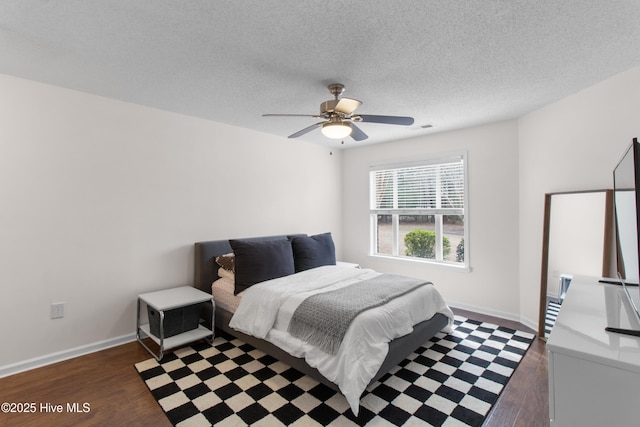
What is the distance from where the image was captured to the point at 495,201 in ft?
12.4

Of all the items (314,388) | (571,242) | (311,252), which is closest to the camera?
(314,388)

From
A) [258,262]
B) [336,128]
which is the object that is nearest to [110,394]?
[258,262]

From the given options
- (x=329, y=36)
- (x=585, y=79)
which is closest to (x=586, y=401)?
(x=329, y=36)

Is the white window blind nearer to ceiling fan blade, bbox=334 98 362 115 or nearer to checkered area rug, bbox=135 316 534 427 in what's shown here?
checkered area rug, bbox=135 316 534 427

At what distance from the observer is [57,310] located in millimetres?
2623

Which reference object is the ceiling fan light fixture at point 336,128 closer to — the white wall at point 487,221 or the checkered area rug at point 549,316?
the white wall at point 487,221

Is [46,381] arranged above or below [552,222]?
below

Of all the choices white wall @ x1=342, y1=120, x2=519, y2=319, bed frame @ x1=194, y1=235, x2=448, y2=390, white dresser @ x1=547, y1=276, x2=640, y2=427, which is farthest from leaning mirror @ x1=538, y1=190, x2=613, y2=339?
white dresser @ x1=547, y1=276, x2=640, y2=427

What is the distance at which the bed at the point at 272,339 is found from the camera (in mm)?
2230

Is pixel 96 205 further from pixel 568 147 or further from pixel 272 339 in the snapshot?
pixel 568 147

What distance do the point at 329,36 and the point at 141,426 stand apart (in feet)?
8.90

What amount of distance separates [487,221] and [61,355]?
15.7 ft

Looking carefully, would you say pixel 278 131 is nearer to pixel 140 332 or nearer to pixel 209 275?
pixel 209 275

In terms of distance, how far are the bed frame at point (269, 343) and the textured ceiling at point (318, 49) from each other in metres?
1.67
